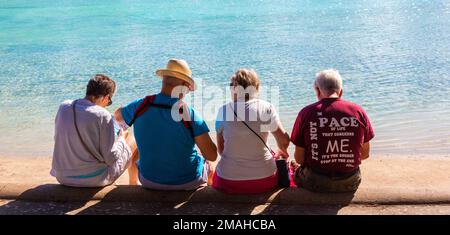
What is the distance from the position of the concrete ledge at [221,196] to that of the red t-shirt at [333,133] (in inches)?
10.9

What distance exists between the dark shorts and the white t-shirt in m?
0.30

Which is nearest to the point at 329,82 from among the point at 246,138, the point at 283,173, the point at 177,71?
the point at 246,138

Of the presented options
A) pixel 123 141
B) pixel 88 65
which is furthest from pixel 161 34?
pixel 123 141

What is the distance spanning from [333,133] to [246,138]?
2.16ft

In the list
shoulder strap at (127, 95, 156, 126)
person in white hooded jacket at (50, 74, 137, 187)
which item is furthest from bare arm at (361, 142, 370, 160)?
person in white hooded jacket at (50, 74, 137, 187)

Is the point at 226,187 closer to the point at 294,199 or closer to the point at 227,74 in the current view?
the point at 294,199

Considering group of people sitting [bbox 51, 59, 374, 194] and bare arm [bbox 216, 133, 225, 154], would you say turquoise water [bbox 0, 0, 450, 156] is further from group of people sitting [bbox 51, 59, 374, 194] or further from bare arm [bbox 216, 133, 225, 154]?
bare arm [bbox 216, 133, 225, 154]

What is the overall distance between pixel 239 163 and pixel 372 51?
42.6 feet

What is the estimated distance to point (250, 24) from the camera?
80.9 ft

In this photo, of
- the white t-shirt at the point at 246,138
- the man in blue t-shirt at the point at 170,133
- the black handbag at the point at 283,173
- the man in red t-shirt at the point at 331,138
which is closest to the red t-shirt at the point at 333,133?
the man in red t-shirt at the point at 331,138

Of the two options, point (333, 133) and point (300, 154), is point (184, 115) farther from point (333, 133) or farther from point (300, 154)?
point (333, 133)

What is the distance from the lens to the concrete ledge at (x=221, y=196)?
13.6 feet

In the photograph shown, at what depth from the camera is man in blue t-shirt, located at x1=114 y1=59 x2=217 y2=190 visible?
13.4 ft

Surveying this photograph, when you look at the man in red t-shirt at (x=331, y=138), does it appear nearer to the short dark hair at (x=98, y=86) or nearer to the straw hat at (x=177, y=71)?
the straw hat at (x=177, y=71)
